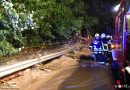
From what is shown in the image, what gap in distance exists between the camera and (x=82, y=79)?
11.7m

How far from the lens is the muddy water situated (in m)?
10.2

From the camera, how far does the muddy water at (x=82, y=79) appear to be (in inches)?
403

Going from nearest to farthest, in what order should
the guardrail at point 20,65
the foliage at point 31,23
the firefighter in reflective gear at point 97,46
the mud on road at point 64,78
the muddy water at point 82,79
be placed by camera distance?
the guardrail at point 20,65
the muddy water at point 82,79
the mud on road at point 64,78
the foliage at point 31,23
the firefighter in reflective gear at point 97,46

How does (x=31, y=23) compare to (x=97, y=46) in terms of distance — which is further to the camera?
(x=97, y=46)

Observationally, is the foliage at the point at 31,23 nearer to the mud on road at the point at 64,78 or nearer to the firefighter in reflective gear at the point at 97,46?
the mud on road at the point at 64,78

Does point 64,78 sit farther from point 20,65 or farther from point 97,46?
point 97,46

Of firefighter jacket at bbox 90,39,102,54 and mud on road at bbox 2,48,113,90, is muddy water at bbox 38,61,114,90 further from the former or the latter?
firefighter jacket at bbox 90,39,102,54

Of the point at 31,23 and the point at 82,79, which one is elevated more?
the point at 31,23

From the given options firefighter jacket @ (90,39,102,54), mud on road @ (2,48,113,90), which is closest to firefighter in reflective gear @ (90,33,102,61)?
firefighter jacket @ (90,39,102,54)

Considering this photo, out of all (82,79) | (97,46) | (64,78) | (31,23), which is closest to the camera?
(82,79)

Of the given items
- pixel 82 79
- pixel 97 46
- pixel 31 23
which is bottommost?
pixel 82 79

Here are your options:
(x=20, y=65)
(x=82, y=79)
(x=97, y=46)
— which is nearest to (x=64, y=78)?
(x=82, y=79)

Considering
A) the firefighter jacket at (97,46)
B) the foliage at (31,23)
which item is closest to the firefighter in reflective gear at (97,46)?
the firefighter jacket at (97,46)

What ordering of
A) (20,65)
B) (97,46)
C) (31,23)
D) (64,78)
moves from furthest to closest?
(97,46) → (31,23) → (64,78) → (20,65)
